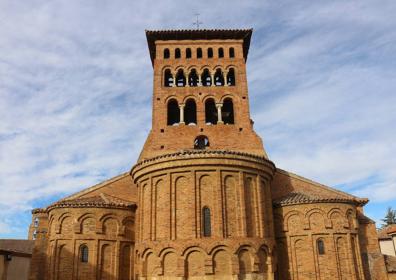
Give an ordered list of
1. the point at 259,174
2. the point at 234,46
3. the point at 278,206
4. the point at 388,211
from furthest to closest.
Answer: the point at 388,211 → the point at 234,46 → the point at 278,206 → the point at 259,174

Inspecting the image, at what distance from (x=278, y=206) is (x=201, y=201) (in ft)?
21.1

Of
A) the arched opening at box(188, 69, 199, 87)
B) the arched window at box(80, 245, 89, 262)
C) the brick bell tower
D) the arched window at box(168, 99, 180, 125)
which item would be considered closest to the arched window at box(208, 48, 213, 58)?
the arched opening at box(188, 69, 199, 87)

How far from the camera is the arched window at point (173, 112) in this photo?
27614 millimetres

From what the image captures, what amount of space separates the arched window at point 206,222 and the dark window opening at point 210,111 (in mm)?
10442

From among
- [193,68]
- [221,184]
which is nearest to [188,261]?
[221,184]

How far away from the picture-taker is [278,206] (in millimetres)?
23609

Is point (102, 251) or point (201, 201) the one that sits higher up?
point (201, 201)

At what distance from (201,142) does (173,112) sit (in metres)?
3.85

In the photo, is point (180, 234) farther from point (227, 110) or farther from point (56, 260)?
point (227, 110)

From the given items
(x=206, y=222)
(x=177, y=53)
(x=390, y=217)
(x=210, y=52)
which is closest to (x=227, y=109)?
(x=210, y=52)

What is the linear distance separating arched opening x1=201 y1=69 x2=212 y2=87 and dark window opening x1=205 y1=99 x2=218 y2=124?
142 centimetres

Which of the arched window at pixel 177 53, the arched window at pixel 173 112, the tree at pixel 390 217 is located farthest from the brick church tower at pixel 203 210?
the tree at pixel 390 217

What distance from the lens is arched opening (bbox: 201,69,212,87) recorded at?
1121 inches

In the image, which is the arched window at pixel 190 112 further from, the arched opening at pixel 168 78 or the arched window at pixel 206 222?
the arched window at pixel 206 222
